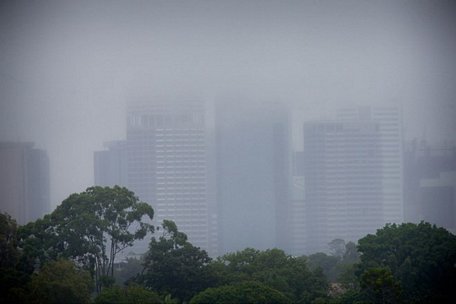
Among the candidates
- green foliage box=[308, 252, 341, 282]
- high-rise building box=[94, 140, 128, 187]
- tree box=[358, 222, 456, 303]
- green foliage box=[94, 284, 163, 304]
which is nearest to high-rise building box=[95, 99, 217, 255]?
high-rise building box=[94, 140, 128, 187]

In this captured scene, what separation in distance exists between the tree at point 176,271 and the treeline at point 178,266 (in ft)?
0.04

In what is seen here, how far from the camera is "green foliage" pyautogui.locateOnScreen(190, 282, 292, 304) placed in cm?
682

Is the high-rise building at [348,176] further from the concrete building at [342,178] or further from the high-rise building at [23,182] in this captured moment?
the high-rise building at [23,182]

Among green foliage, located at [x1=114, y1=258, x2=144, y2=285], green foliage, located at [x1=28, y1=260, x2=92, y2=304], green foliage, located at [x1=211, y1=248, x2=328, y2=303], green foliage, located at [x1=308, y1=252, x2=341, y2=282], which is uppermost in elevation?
green foliage, located at [x1=28, y1=260, x2=92, y2=304]

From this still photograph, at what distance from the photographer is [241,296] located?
6859 mm

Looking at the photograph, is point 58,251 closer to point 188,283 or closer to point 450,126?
point 188,283

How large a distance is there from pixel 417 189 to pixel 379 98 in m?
3.48

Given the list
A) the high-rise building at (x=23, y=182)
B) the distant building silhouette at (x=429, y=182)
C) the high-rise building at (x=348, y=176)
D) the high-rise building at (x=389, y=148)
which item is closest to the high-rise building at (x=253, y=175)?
the high-rise building at (x=348, y=176)

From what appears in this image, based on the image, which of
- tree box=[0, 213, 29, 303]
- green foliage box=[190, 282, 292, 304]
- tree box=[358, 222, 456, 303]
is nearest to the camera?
tree box=[0, 213, 29, 303]

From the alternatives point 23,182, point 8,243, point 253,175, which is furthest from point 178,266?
point 253,175

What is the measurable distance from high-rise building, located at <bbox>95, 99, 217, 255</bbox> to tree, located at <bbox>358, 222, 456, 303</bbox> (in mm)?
13018

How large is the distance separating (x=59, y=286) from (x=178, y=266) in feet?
5.73

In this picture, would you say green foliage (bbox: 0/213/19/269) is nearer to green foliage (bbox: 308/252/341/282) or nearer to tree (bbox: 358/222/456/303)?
tree (bbox: 358/222/456/303)

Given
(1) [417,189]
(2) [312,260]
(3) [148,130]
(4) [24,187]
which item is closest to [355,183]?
(1) [417,189]
